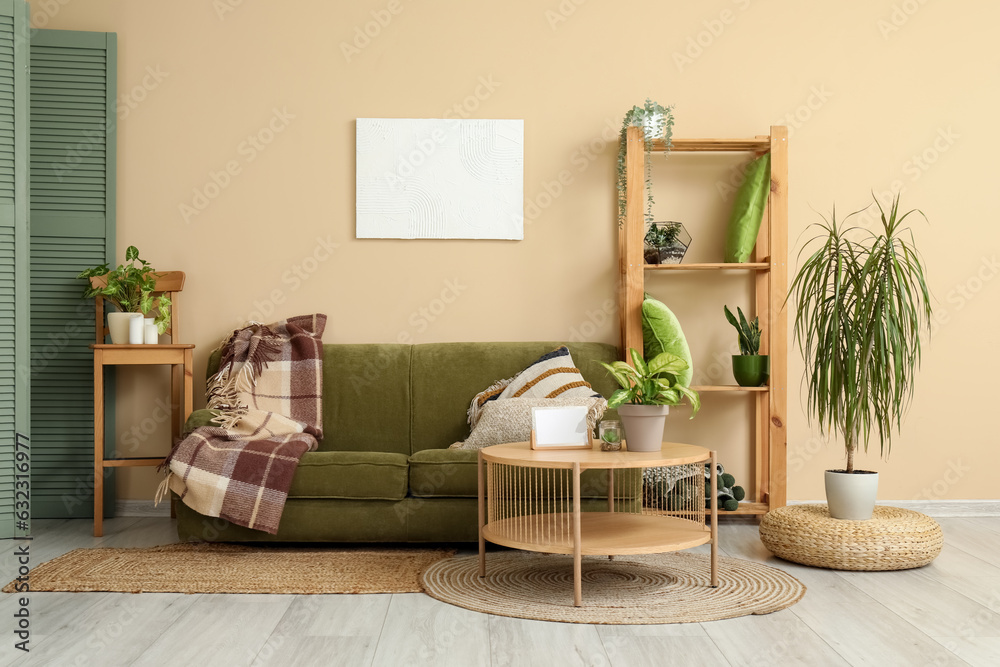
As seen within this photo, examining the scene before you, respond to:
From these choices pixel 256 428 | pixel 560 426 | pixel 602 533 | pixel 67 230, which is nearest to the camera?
pixel 602 533

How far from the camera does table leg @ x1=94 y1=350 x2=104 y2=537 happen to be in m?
3.45

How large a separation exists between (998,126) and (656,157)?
161cm

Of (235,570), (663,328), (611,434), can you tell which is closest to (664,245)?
(663,328)

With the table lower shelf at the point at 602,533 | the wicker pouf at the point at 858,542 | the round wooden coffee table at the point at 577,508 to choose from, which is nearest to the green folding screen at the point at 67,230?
the round wooden coffee table at the point at 577,508

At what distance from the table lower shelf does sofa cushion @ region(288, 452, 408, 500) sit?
1.67 feet

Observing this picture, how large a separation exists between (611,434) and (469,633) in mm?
773

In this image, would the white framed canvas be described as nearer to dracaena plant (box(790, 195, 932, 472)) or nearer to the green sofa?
the green sofa

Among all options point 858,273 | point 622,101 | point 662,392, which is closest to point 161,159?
point 622,101

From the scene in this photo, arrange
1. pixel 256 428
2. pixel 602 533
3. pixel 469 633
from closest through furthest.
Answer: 1. pixel 469 633
2. pixel 602 533
3. pixel 256 428

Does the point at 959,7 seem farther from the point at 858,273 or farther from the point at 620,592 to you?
the point at 620,592

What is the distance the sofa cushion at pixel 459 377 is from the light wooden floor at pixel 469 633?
116 centimetres

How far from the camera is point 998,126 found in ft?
12.8

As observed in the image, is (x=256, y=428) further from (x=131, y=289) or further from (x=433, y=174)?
(x=433, y=174)

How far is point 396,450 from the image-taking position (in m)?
3.67
